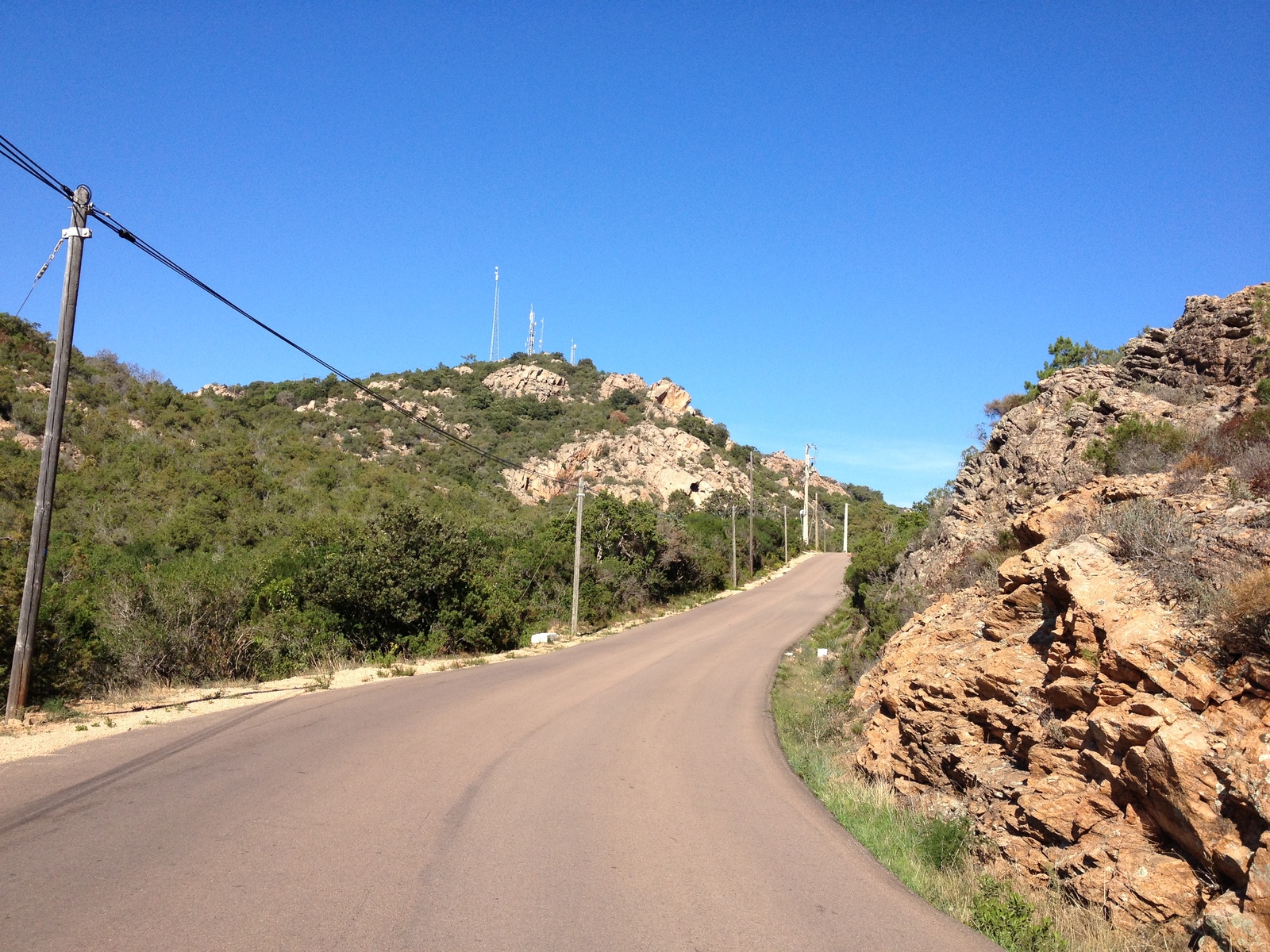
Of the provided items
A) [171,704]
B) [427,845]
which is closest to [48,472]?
[171,704]

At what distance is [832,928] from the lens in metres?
4.93

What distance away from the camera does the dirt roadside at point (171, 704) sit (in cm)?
866

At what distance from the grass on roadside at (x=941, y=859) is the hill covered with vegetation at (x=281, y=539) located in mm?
10503

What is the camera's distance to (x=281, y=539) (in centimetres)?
2694

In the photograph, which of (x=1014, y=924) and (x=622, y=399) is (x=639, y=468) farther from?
(x=1014, y=924)

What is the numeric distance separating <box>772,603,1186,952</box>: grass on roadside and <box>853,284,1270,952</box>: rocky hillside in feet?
0.57

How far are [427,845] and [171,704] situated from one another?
7766 mm

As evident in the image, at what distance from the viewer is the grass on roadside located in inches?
196

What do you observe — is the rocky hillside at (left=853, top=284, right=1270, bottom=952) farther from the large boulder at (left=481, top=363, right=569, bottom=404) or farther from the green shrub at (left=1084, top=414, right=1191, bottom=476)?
the large boulder at (left=481, top=363, right=569, bottom=404)

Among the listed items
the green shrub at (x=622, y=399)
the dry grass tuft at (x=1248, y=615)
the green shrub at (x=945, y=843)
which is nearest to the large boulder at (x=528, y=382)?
the green shrub at (x=622, y=399)

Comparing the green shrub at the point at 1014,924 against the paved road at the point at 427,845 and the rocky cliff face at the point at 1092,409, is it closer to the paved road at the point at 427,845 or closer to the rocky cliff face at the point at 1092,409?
the paved road at the point at 427,845

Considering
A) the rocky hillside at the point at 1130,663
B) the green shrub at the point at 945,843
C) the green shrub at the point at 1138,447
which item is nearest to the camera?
the rocky hillside at the point at 1130,663

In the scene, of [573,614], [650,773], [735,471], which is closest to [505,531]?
[573,614]

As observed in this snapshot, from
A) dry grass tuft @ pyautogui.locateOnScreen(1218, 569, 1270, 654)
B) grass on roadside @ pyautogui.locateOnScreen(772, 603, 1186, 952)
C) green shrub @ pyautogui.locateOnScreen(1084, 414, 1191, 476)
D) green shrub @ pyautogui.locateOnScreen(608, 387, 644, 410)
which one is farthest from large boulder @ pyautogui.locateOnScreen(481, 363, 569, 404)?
dry grass tuft @ pyautogui.locateOnScreen(1218, 569, 1270, 654)
